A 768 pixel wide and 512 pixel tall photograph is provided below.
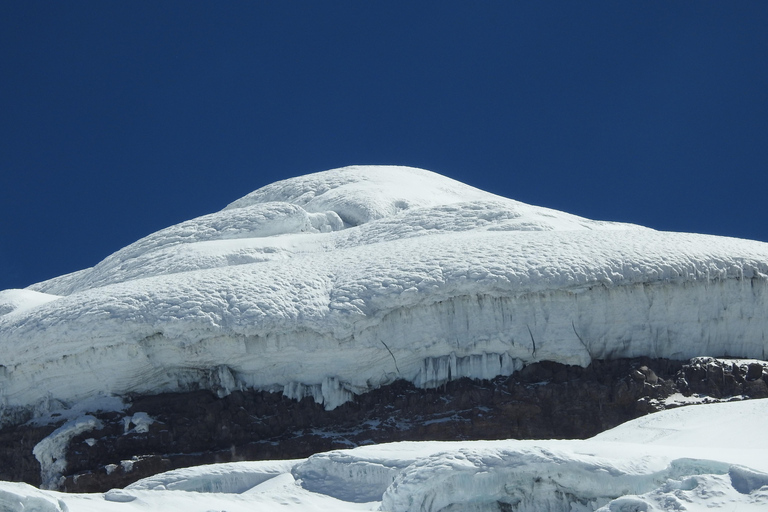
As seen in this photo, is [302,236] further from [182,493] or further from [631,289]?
[182,493]

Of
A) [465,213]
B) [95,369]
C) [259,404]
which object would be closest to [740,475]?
[259,404]

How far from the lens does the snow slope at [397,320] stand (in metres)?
24.2

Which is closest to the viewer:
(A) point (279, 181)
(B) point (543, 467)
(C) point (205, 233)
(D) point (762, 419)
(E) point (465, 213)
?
(B) point (543, 467)

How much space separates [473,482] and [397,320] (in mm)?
8644

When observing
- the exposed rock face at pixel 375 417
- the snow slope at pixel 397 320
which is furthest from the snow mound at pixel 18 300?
the exposed rock face at pixel 375 417

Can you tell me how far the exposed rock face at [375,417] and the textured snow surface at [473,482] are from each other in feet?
17.1

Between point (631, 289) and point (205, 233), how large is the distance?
679 inches

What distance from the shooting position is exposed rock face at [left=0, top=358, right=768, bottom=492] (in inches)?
913

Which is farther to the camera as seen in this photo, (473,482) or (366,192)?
(366,192)

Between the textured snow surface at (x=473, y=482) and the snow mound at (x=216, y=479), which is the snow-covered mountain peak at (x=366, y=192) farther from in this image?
the textured snow surface at (x=473, y=482)

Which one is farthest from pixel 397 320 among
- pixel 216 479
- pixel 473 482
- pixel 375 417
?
pixel 473 482

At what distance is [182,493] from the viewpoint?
16.2 meters

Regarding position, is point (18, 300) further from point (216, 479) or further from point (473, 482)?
point (473, 482)

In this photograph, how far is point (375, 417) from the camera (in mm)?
23859
